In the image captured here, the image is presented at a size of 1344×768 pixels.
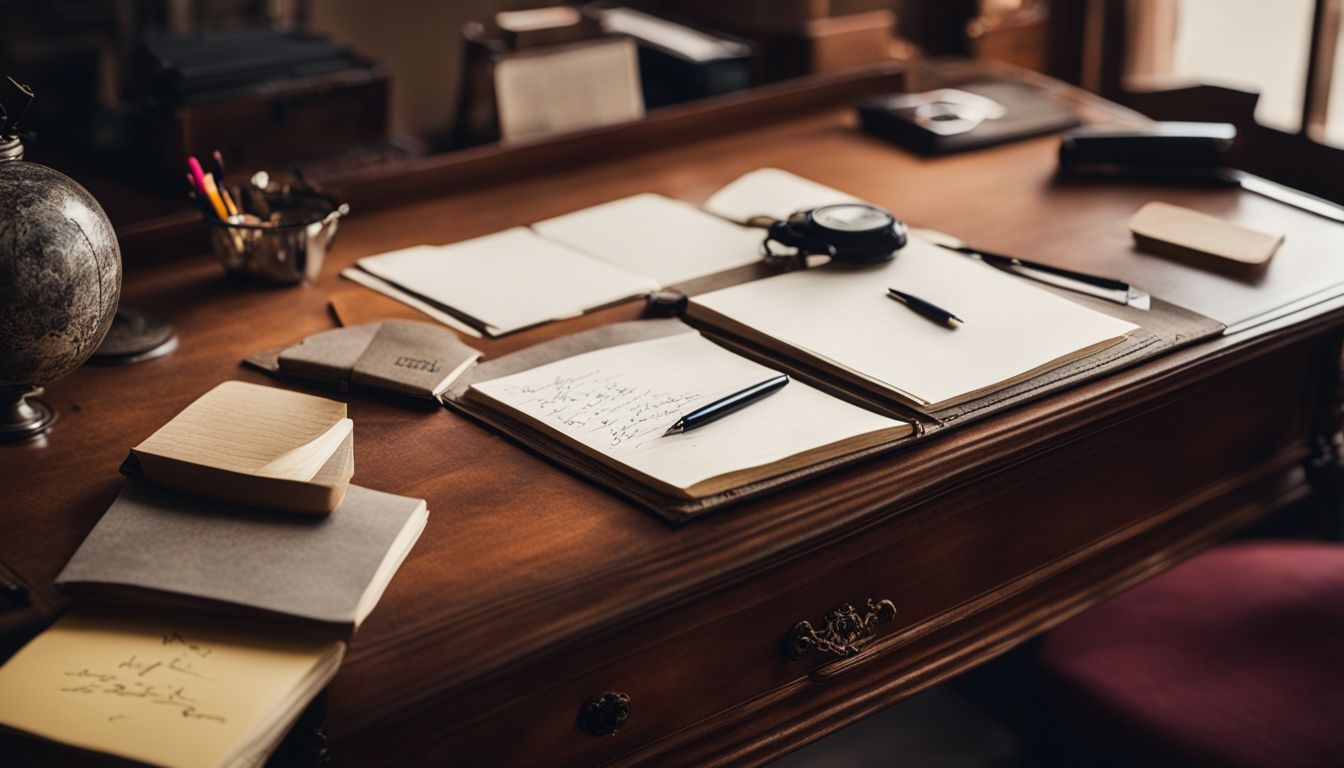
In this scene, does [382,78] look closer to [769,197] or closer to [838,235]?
[769,197]

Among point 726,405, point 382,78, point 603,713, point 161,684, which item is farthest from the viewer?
point 382,78

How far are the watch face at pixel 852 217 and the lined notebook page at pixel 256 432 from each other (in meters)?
0.61

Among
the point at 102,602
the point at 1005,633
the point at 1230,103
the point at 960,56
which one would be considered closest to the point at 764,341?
the point at 1005,633

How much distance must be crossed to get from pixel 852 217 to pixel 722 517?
0.57 m

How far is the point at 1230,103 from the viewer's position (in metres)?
1.90

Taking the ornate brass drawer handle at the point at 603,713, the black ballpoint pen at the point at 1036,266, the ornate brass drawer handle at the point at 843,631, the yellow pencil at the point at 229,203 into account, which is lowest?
the ornate brass drawer handle at the point at 843,631

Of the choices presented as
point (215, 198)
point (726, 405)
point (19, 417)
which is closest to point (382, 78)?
point (215, 198)

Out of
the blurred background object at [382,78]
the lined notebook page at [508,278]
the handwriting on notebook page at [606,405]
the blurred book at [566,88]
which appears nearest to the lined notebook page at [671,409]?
the handwriting on notebook page at [606,405]

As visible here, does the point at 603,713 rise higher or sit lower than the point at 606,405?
lower

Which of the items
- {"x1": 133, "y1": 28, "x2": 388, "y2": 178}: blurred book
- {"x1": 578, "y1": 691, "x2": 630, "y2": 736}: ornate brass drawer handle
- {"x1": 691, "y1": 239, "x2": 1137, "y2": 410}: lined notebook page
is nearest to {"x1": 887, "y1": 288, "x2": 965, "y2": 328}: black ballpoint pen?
{"x1": 691, "y1": 239, "x2": 1137, "y2": 410}: lined notebook page

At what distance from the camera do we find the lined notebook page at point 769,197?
63.2 inches

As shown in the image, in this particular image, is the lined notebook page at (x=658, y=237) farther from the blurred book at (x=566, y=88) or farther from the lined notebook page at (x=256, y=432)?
the lined notebook page at (x=256, y=432)

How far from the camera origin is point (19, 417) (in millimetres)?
1105

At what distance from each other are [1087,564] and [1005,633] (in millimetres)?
150
